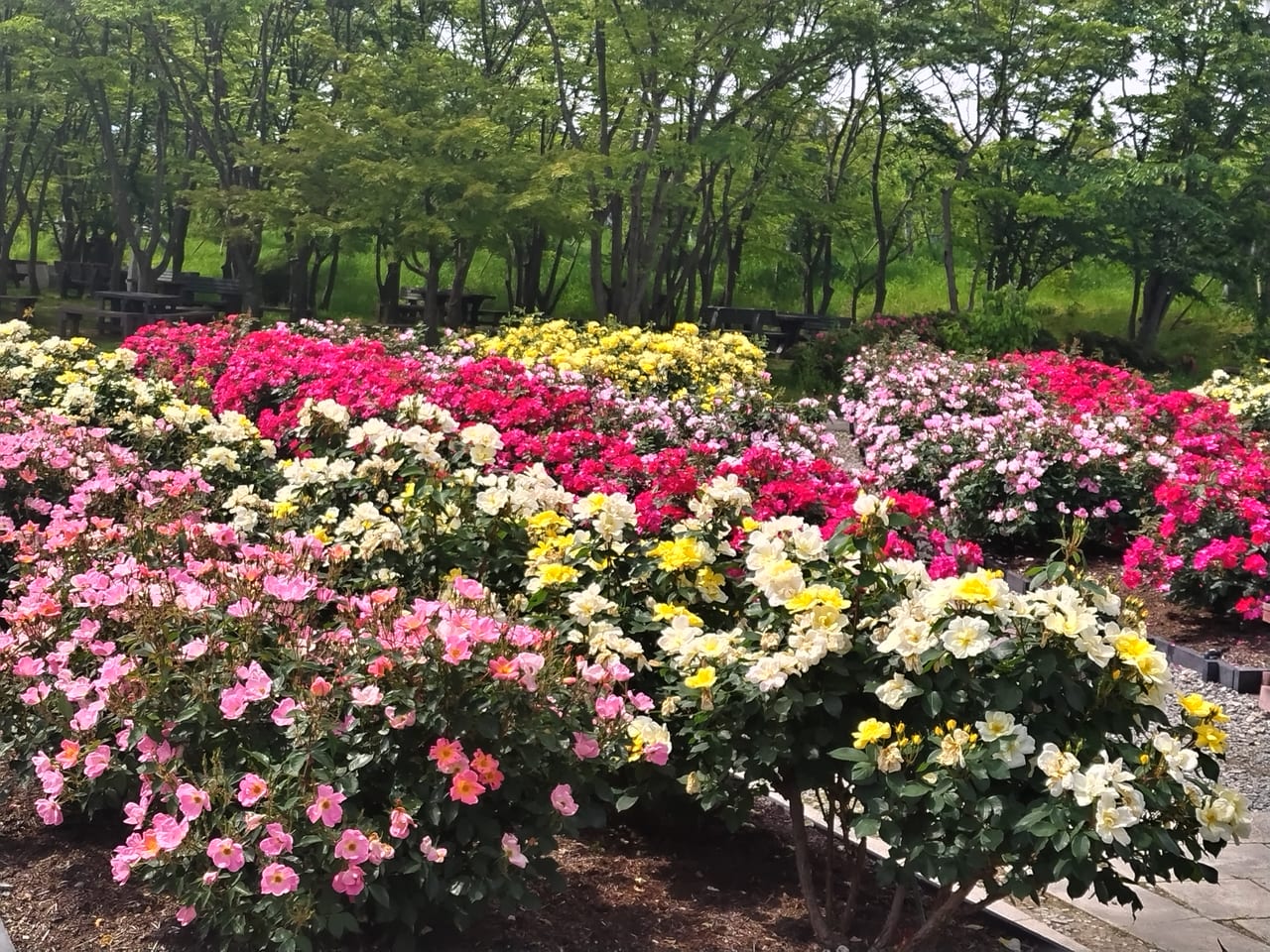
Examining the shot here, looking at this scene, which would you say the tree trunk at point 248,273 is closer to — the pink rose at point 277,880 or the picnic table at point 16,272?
the picnic table at point 16,272

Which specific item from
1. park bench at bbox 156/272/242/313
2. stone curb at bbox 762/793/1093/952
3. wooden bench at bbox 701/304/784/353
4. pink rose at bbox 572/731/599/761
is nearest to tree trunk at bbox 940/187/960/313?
wooden bench at bbox 701/304/784/353

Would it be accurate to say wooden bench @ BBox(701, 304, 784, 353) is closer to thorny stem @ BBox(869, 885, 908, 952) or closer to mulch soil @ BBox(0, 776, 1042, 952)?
mulch soil @ BBox(0, 776, 1042, 952)

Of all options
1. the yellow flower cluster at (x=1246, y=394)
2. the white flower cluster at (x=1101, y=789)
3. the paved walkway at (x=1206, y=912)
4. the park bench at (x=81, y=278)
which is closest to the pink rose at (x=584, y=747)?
the white flower cluster at (x=1101, y=789)

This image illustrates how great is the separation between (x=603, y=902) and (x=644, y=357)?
264 inches

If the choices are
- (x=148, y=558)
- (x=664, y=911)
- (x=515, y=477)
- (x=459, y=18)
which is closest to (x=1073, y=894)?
(x=664, y=911)

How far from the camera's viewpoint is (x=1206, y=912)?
10.7 feet

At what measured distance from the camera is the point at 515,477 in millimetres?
3686

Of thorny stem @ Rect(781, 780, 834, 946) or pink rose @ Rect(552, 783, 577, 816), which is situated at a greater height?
pink rose @ Rect(552, 783, 577, 816)

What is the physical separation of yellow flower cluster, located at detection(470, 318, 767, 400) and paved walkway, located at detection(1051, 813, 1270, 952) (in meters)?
4.85

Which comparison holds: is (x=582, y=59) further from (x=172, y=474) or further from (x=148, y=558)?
(x=148, y=558)

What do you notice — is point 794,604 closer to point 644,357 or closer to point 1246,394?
point 644,357

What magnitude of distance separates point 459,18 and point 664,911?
1658 cm

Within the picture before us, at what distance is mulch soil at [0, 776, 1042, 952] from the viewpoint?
107 inches

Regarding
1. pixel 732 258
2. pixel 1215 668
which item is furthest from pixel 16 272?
pixel 1215 668
